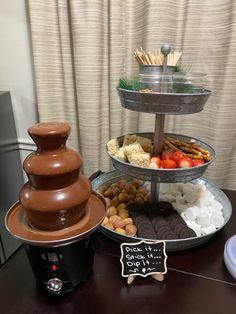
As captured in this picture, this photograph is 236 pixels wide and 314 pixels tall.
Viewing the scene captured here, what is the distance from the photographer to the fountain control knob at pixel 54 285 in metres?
0.56

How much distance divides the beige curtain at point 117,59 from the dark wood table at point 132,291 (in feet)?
2.01

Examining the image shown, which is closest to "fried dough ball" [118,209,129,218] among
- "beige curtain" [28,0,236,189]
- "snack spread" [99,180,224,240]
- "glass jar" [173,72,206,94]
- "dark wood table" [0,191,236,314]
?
"snack spread" [99,180,224,240]

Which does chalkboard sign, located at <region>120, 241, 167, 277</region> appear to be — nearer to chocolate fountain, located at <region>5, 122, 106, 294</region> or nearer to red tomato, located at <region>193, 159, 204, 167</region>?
chocolate fountain, located at <region>5, 122, 106, 294</region>

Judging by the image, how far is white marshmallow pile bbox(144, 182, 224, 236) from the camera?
2.50 feet

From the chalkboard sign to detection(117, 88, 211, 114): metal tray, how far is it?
0.32 meters

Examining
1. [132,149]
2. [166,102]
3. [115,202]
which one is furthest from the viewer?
[115,202]

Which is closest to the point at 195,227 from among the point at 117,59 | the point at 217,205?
the point at 217,205

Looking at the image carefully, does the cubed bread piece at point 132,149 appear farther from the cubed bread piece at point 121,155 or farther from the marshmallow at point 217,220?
the marshmallow at point 217,220

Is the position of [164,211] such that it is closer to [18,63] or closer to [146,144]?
[146,144]

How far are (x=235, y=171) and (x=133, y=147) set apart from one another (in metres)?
0.66

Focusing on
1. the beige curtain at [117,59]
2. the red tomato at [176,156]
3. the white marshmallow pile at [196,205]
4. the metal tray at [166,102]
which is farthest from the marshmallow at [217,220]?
the beige curtain at [117,59]

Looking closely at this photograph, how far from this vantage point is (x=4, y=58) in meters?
1.34

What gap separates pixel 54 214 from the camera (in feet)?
1.74

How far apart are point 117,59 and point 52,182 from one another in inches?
30.8
